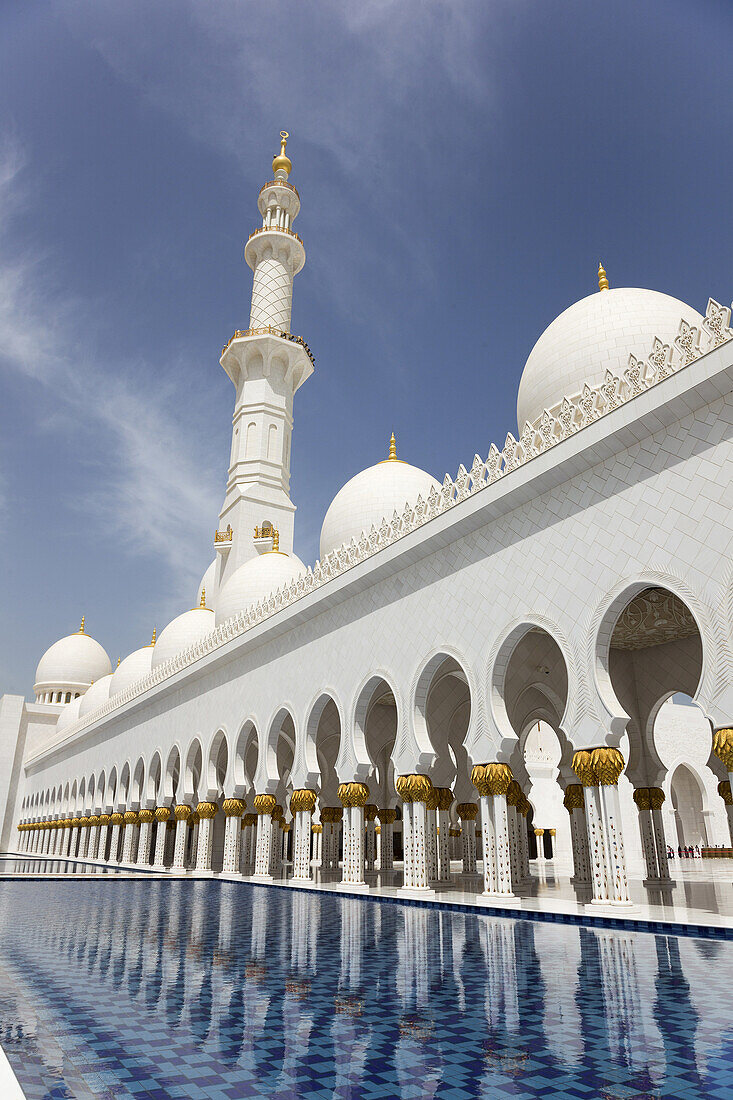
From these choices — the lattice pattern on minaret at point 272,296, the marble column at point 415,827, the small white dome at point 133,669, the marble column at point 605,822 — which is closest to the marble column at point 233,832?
the marble column at point 415,827

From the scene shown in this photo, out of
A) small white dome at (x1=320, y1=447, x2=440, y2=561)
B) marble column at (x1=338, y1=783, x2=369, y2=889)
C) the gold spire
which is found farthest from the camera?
the gold spire

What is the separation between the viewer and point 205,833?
16.2m

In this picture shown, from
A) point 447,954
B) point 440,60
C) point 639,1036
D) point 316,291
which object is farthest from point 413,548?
point 316,291

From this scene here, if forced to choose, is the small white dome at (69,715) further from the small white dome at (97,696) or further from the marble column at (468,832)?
the marble column at (468,832)

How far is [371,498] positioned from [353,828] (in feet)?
20.2

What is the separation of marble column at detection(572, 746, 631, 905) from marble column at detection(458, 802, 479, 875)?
6.25 metres

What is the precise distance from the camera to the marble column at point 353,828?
35.9 feet

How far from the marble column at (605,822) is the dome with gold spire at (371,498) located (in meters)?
7.55

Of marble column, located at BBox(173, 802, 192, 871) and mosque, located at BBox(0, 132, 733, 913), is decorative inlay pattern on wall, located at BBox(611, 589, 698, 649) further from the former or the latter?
marble column, located at BBox(173, 802, 192, 871)

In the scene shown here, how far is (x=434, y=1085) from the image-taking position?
2.69m

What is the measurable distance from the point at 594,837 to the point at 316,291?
781 inches

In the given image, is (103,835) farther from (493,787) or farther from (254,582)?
(493,787)

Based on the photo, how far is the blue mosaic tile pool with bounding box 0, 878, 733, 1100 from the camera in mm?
2703

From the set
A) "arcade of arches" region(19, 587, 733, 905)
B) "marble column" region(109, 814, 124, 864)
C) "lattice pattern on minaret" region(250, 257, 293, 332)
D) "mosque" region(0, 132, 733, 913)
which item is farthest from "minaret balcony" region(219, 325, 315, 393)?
"marble column" region(109, 814, 124, 864)
